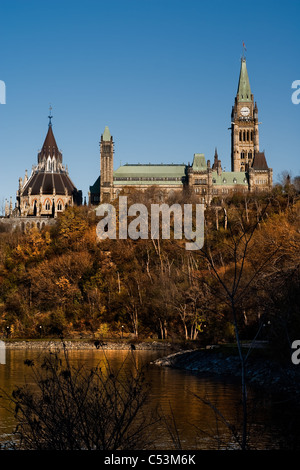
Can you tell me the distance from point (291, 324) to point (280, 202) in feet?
182

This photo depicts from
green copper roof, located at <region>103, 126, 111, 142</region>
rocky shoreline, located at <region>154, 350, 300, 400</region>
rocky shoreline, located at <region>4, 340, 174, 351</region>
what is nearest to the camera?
rocky shoreline, located at <region>154, 350, 300, 400</region>

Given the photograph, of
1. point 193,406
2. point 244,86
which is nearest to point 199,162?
point 244,86

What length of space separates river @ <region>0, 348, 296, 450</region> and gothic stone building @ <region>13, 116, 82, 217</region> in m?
99.2

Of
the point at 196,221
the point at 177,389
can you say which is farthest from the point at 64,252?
the point at 177,389

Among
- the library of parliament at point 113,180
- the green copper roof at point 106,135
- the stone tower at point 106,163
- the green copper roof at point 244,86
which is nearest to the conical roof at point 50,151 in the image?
the library of parliament at point 113,180

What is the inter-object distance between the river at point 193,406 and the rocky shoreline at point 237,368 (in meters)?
1.31

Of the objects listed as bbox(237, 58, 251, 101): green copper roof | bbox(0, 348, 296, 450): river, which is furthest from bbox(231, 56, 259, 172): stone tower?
bbox(0, 348, 296, 450): river

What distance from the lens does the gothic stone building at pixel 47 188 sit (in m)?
148

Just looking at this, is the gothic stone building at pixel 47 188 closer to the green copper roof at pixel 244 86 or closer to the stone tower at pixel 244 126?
the stone tower at pixel 244 126

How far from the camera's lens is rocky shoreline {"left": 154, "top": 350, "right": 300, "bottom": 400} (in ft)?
105

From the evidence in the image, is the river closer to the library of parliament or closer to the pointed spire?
the library of parliament

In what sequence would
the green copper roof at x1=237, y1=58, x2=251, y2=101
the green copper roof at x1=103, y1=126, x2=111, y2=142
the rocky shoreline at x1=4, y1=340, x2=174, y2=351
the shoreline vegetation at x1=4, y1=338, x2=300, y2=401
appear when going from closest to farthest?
the shoreline vegetation at x1=4, y1=338, x2=300, y2=401, the rocky shoreline at x1=4, y1=340, x2=174, y2=351, the green copper roof at x1=103, y1=126, x2=111, y2=142, the green copper roof at x1=237, y1=58, x2=251, y2=101
